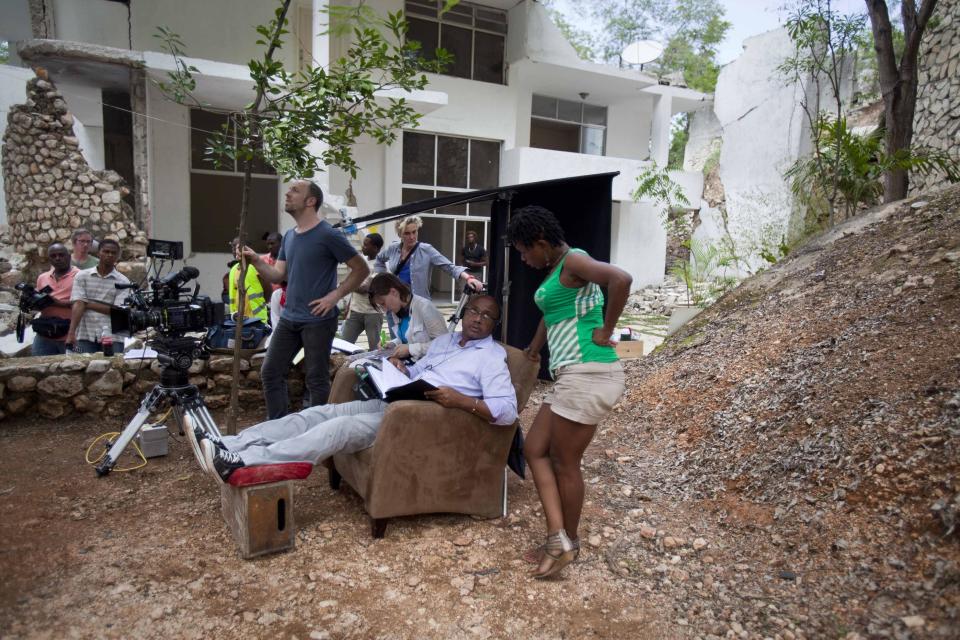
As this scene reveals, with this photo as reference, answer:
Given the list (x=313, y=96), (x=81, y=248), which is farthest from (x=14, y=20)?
(x=313, y=96)

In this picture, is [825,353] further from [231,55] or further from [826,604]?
[231,55]

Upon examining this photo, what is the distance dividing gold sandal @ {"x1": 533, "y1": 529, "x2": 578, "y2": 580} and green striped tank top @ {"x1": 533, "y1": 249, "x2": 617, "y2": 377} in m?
0.77

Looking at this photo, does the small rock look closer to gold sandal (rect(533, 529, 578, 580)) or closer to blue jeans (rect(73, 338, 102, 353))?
gold sandal (rect(533, 529, 578, 580))

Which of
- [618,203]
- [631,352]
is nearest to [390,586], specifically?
[631,352]

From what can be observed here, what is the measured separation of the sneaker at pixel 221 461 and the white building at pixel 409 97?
796 centimetres

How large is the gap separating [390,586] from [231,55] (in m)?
10.9

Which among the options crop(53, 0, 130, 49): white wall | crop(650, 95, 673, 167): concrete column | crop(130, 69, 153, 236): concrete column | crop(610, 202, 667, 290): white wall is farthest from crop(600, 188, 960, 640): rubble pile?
crop(650, 95, 673, 167): concrete column

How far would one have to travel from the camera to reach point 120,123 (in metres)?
11.5

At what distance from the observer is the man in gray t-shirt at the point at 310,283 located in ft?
12.7

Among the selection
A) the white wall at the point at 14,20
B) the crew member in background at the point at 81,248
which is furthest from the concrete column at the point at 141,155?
the white wall at the point at 14,20

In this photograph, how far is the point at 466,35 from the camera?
1374 centimetres

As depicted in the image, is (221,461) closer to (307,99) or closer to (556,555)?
(556,555)

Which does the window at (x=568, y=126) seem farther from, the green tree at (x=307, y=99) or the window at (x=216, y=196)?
the green tree at (x=307, y=99)

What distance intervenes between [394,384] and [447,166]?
10.8 m
